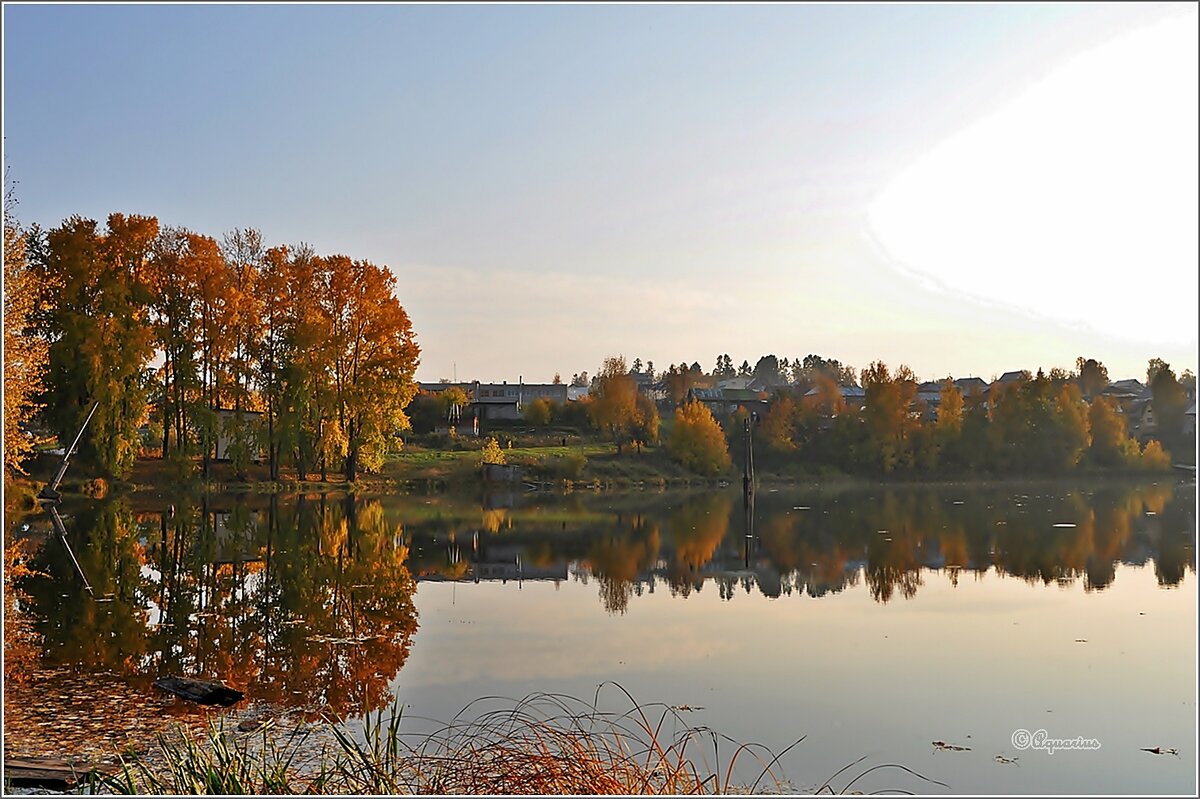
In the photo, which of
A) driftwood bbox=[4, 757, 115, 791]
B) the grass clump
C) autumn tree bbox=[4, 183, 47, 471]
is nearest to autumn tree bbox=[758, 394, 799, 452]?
autumn tree bbox=[4, 183, 47, 471]

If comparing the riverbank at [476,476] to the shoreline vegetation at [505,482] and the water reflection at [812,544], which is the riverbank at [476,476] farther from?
the water reflection at [812,544]

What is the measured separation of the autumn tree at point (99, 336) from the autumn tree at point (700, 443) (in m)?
25.2

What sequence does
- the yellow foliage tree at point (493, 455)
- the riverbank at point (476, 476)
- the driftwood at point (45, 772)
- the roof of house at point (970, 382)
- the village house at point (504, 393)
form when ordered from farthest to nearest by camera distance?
the roof of house at point (970, 382)
the village house at point (504, 393)
the yellow foliage tree at point (493, 455)
the riverbank at point (476, 476)
the driftwood at point (45, 772)

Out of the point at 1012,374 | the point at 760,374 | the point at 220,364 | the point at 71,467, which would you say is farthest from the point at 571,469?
the point at 760,374

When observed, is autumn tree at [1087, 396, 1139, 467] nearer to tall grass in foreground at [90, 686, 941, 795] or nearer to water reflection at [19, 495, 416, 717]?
water reflection at [19, 495, 416, 717]

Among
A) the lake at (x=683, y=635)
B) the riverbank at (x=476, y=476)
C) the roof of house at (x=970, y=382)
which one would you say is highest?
→ the roof of house at (x=970, y=382)

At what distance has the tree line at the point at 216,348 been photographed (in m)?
33.8

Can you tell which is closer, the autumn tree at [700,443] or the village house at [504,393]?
the autumn tree at [700,443]

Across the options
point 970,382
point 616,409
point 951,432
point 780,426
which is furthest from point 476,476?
point 970,382

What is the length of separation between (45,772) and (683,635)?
778 cm

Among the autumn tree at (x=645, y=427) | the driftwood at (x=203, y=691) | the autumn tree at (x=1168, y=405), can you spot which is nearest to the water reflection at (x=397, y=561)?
the driftwood at (x=203, y=691)

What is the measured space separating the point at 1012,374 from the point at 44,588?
338 ft

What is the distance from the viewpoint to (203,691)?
974 cm

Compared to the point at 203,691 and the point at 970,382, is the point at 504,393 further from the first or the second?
the point at 203,691
